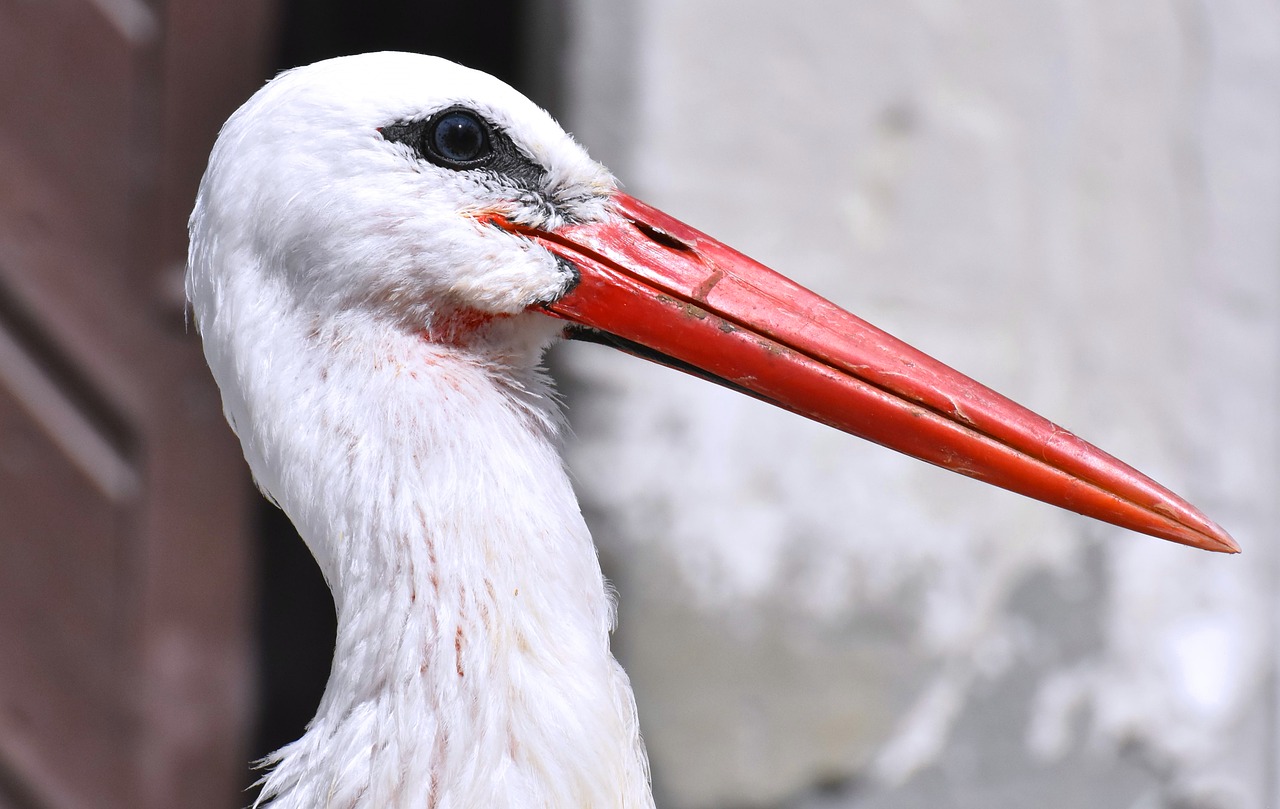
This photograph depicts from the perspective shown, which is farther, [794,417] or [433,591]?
[794,417]

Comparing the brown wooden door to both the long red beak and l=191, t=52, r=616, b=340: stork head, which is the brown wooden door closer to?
l=191, t=52, r=616, b=340: stork head

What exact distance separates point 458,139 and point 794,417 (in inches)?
34.7

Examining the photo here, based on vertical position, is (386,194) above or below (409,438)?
above

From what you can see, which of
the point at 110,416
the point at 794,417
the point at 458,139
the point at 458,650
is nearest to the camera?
the point at 458,650

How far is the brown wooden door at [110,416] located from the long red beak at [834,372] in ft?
3.87

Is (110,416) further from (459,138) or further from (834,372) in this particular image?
(834,372)

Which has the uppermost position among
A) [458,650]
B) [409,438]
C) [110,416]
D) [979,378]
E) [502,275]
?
[979,378]

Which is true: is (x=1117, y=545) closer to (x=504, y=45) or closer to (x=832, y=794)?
(x=832, y=794)

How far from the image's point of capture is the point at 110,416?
176 cm

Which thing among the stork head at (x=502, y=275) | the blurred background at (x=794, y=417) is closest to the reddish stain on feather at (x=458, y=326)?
the stork head at (x=502, y=275)

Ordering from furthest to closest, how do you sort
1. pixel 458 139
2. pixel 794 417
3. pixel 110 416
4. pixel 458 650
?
pixel 110 416 < pixel 794 417 < pixel 458 139 < pixel 458 650

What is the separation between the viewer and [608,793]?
731 mm

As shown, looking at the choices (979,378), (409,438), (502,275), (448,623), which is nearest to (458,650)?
(448,623)

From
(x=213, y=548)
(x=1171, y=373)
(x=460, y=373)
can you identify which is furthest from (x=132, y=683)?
(x=1171, y=373)
